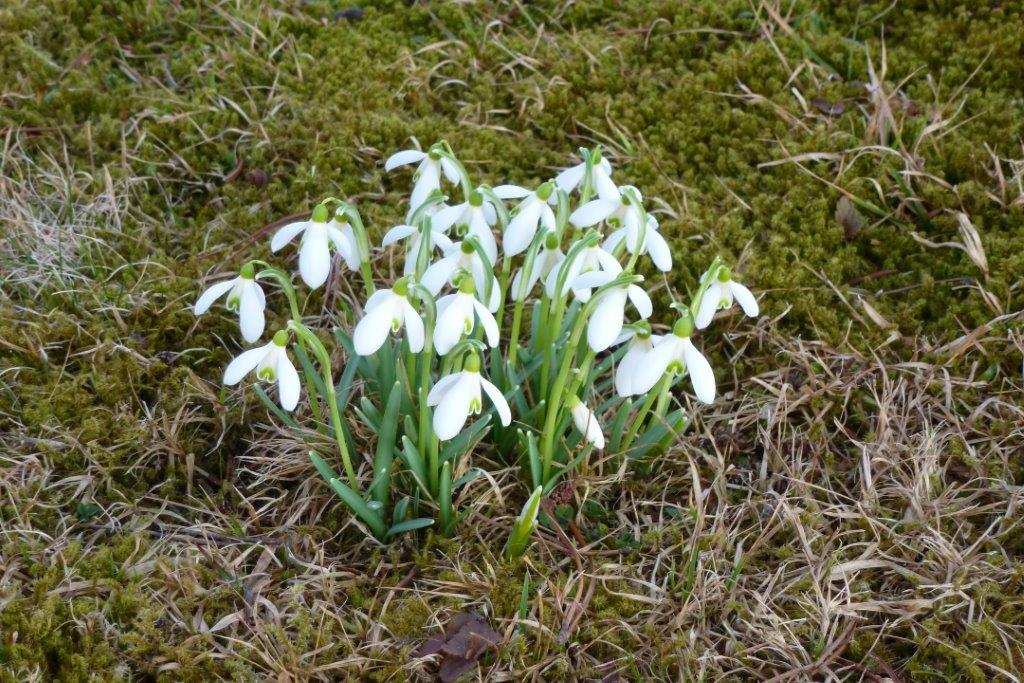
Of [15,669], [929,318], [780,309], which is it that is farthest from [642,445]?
[15,669]

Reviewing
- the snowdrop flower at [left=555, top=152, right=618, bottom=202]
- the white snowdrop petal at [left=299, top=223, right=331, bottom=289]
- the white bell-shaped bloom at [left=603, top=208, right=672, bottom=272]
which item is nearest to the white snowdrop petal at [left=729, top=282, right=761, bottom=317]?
the white bell-shaped bloom at [left=603, top=208, right=672, bottom=272]

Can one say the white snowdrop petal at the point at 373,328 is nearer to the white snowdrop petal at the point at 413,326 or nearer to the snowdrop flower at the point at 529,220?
the white snowdrop petal at the point at 413,326

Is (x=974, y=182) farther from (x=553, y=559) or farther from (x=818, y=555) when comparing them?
(x=553, y=559)

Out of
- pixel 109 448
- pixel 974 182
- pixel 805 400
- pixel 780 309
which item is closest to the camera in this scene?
pixel 109 448

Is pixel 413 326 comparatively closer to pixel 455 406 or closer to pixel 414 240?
pixel 455 406

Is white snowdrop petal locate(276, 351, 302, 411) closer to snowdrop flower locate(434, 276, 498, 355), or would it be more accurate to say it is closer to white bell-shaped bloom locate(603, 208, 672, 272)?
snowdrop flower locate(434, 276, 498, 355)

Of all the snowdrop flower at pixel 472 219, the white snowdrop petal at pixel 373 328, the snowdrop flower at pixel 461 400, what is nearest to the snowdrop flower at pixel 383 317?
the white snowdrop petal at pixel 373 328

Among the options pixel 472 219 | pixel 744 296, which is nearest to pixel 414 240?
pixel 472 219
